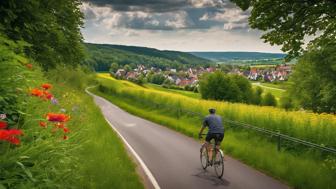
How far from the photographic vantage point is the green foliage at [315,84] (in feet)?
165

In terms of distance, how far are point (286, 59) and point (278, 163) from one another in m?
4.09

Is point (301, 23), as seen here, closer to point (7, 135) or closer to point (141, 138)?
point (141, 138)

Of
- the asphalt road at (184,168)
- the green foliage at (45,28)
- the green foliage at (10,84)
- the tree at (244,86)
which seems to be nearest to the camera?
the green foliage at (10,84)

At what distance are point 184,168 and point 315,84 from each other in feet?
156

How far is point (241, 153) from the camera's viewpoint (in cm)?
1584

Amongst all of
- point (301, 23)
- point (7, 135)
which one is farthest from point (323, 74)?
point (7, 135)

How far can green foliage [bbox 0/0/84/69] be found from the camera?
12375 millimetres

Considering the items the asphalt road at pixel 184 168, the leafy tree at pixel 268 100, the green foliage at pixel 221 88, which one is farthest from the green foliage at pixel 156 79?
the asphalt road at pixel 184 168

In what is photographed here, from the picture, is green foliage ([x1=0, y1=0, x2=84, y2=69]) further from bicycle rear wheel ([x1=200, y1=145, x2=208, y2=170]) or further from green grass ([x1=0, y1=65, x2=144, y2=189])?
bicycle rear wheel ([x1=200, y1=145, x2=208, y2=170])

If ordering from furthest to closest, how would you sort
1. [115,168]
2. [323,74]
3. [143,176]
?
[323,74] → [143,176] → [115,168]

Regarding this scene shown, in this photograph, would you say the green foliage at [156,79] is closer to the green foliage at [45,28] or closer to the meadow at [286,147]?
the green foliage at [45,28]

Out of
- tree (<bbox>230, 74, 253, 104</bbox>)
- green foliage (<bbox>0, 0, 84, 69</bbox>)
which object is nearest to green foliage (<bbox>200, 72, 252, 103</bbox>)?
tree (<bbox>230, 74, 253, 104</bbox>)

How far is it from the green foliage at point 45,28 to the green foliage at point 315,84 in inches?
1259

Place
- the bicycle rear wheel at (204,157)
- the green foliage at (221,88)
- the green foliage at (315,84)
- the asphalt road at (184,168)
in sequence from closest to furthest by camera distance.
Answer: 1. the asphalt road at (184,168)
2. the bicycle rear wheel at (204,157)
3. the green foliage at (315,84)
4. the green foliage at (221,88)
